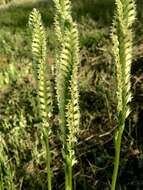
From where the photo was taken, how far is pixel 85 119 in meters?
7.64

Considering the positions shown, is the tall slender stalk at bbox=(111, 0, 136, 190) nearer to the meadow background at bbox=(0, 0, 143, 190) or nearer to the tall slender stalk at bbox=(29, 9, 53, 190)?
the tall slender stalk at bbox=(29, 9, 53, 190)

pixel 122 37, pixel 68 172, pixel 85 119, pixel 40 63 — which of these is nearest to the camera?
pixel 122 37

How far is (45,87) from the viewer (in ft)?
8.84

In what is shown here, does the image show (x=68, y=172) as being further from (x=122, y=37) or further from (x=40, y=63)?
(x=122, y=37)

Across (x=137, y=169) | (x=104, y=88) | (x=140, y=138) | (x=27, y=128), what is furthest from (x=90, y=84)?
(x=137, y=169)

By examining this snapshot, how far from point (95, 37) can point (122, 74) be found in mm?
8385

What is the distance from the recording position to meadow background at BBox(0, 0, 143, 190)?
623 centimetres

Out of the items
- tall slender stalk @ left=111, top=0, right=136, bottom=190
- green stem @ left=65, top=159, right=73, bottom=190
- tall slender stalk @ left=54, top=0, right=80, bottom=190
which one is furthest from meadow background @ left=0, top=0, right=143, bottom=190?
tall slender stalk @ left=111, top=0, right=136, bottom=190

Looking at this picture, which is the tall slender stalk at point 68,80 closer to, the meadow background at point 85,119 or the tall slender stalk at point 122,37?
the tall slender stalk at point 122,37

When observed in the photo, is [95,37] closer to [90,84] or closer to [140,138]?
[90,84]

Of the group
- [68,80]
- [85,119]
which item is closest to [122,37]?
[68,80]

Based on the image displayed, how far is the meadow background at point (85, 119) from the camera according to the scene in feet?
20.4

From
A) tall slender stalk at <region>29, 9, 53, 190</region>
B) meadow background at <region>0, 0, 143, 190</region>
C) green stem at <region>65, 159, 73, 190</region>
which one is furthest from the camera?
meadow background at <region>0, 0, 143, 190</region>

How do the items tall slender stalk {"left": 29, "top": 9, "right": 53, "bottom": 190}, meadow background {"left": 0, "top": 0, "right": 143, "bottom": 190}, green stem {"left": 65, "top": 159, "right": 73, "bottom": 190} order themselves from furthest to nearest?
meadow background {"left": 0, "top": 0, "right": 143, "bottom": 190} < green stem {"left": 65, "top": 159, "right": 73, "bottom": 190} < tall slender stalk {"left": 29, "top": 9, "right": 53, "bottom": 190}
